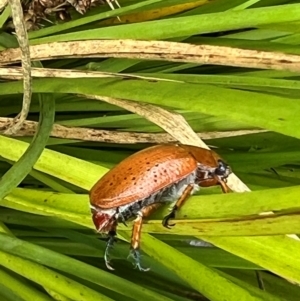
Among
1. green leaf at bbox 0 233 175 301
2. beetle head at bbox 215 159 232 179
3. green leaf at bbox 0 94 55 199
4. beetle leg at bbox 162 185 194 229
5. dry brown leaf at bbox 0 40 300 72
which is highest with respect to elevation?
dry brown leaf at bbox 0 40 300 72

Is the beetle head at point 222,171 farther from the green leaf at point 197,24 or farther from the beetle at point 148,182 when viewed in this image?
the green leaf at point 197,24

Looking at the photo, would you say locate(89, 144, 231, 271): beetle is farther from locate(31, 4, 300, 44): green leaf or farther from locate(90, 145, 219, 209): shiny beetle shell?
locate(31, 4, 300, 44): green leaf

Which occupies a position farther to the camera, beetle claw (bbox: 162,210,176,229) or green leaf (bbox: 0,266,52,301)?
green leaf (bbox: 0,266,52,301)

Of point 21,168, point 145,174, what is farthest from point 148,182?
point 21,168

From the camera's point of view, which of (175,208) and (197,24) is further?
(197,24)

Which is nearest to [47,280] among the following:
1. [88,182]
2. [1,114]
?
[88,182]

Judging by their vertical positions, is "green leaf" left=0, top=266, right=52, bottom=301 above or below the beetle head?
below

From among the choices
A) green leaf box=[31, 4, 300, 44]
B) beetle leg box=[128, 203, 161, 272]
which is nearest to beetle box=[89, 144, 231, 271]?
beetle leg box=[128, 203, 161, 272]

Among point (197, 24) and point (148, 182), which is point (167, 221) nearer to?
point (148, 182)
